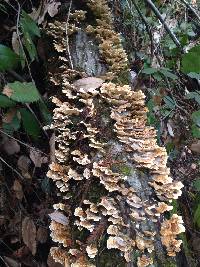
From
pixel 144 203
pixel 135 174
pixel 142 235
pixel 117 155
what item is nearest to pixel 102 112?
pixel 117 155

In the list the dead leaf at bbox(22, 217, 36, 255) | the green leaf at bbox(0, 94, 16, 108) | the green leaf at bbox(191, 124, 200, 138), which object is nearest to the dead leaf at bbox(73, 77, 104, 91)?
the green leaf at bbox(0, 94, 16, 108)

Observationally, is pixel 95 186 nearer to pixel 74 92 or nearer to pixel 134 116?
pixel 134 116

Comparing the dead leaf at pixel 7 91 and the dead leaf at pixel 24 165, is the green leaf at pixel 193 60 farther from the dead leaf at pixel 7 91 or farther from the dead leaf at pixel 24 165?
the dead leaf at pixel 24 165

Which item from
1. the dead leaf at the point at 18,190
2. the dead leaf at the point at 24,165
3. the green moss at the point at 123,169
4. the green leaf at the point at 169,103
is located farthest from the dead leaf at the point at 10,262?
the green leaf at the point at 169,103

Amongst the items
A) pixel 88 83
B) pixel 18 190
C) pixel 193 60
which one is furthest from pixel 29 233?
pixel 193 60

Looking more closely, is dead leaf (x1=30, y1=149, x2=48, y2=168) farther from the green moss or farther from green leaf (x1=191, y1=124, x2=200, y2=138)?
green leaf (x1=191, y1=124, x2=200, y2=138)

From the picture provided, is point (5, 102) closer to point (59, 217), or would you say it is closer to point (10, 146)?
point (10, 146)
